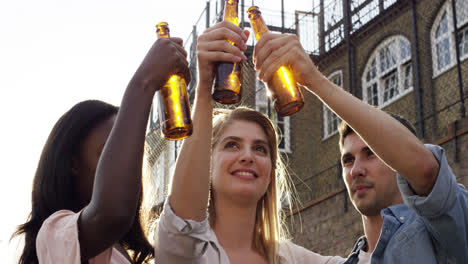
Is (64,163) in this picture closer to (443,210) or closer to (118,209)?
(118,209)

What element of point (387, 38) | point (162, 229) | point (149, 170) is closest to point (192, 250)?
point (162, 229)

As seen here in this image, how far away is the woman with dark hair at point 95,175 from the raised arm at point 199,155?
0.38m

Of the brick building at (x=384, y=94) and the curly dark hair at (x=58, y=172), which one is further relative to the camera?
the brick building at (x=384, y=94)

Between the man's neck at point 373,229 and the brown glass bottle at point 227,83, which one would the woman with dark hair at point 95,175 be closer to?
the brown glass bottle at point 227,83

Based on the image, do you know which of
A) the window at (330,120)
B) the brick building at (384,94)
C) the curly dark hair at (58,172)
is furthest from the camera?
the window at (330,120)

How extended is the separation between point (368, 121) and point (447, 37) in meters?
14.2

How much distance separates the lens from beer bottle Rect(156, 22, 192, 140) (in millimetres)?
2531

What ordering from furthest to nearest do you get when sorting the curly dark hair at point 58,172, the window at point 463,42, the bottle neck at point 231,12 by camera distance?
the window at point 463,42
the bottle neck at point 231,12
the curly dark hair at point 58,172

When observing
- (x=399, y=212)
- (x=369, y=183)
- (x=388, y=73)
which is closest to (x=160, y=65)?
(x=399, y=212)

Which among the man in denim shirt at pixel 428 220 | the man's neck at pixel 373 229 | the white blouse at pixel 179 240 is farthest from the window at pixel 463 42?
the white blouse at pixel 179 240

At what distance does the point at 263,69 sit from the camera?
2711 millimetres

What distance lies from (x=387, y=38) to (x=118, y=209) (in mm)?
16999

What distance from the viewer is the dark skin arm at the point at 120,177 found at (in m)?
2.09

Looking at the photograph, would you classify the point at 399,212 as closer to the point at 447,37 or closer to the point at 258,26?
the point at 258,26
